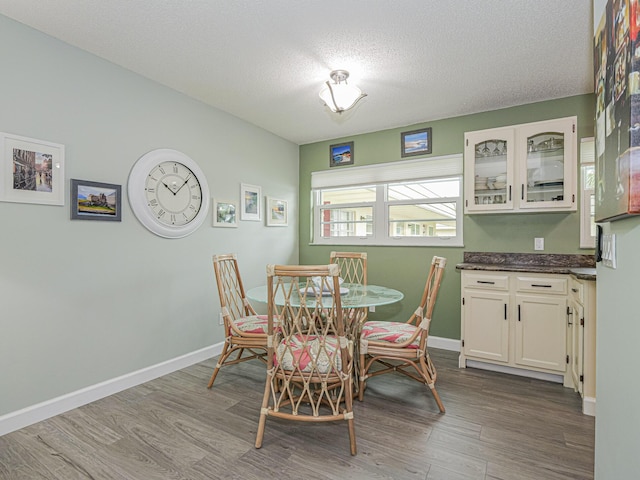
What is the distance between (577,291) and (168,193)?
3420 mm

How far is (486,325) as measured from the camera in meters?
3.02

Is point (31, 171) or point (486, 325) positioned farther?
point (486, 325)

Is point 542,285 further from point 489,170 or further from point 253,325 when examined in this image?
point 253,325

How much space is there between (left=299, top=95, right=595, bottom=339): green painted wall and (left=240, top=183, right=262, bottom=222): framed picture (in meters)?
0.88

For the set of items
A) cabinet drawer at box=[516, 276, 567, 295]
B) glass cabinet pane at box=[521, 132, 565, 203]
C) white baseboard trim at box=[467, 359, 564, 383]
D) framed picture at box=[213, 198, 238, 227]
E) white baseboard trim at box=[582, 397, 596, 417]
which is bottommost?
white baseboard trim at box=[467, 359, 564, 383]

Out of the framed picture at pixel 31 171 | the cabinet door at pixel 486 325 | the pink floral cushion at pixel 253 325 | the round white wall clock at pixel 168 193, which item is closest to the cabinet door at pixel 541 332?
the cabinet door at pixel 486 325

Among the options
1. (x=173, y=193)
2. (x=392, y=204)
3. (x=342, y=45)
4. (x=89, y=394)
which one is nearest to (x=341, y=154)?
(x=392, y=204)

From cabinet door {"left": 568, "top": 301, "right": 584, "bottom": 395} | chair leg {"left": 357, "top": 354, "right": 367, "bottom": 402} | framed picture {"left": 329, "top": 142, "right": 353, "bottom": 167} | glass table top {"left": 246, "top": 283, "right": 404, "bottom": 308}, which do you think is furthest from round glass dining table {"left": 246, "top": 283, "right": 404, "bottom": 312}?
framed picture {"left": 329, "top": 142, "right": 353, "bottom": 167}

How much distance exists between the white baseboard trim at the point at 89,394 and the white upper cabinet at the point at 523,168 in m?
3.14

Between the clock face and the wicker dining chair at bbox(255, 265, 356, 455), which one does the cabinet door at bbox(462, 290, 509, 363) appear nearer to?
the wicker dining chair at bbox(255, 265, 356, 455)

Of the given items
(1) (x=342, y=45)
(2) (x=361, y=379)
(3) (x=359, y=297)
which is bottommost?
(2) (x=361, y=379)

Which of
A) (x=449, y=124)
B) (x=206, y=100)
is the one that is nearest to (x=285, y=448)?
(x=206, y=100)

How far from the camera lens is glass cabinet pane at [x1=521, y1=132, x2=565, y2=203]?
294 cm

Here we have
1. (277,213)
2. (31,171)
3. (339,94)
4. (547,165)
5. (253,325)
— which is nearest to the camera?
(31,171)
